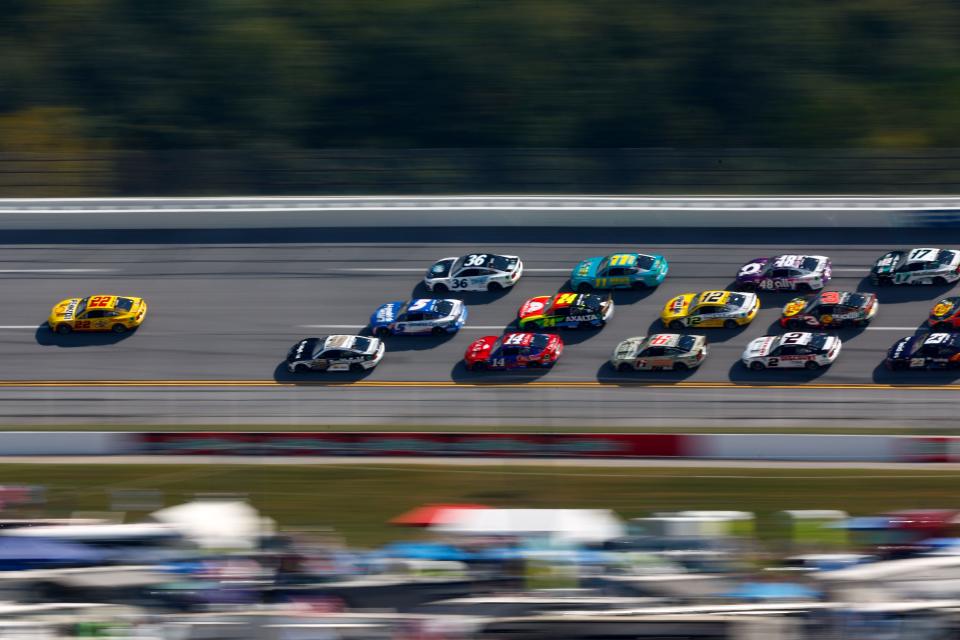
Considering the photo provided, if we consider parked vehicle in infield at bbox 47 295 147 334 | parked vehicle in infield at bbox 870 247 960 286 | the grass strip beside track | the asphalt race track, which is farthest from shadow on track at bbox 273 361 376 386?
parked vehicle in infield at bbox 870 247 960 286

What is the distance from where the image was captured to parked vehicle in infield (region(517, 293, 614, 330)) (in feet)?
90.8

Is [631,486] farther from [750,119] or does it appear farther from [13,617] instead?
[750,119]

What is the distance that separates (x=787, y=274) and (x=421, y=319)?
8420 millimetres

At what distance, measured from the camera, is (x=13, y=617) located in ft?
49.6

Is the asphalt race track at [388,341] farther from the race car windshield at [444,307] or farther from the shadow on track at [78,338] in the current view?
the race car windshield at [444,307]

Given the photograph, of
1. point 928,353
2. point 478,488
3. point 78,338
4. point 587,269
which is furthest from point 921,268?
point 78,338

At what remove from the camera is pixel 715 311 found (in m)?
27.4

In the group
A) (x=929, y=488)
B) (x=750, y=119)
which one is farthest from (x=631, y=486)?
(x=750, y=119)

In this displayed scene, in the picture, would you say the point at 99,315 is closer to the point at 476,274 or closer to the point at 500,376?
the point at 476,274

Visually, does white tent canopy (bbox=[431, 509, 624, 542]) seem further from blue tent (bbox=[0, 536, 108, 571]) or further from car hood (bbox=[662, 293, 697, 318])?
car hood (bbox=[662, 293, 697, 318])

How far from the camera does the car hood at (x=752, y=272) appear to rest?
1126 inches

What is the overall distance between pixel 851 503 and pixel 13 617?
1238 cm

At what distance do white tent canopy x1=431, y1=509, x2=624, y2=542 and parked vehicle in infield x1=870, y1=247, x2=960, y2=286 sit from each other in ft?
46.8

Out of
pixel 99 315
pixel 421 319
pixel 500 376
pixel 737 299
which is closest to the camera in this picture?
pixel 500 376
